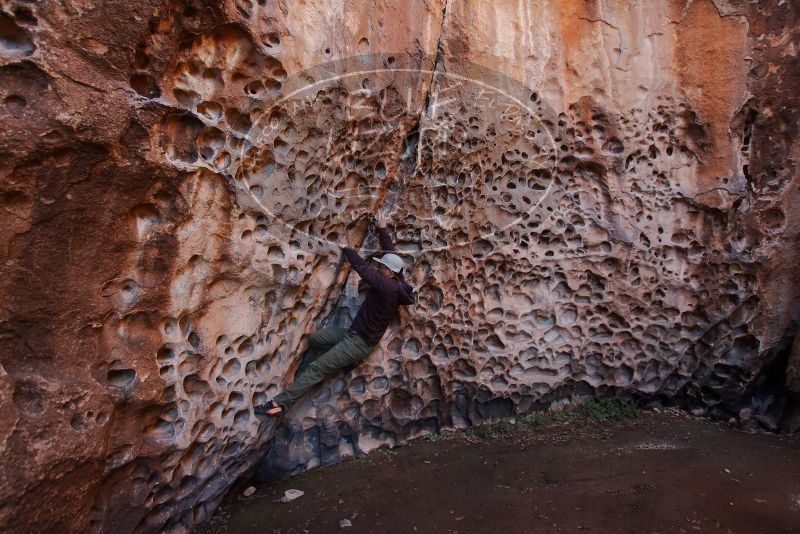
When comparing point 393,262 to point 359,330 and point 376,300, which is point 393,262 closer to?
point 376,300

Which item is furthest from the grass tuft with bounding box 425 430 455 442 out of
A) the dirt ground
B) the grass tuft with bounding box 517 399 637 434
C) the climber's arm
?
the climber's arm

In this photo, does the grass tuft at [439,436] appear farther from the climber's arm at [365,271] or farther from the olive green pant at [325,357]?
the climber's arm at [365,271]

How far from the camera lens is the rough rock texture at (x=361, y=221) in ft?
8.07

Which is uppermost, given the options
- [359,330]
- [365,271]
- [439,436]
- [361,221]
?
[361,221]

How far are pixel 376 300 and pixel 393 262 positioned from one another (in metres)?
0.30

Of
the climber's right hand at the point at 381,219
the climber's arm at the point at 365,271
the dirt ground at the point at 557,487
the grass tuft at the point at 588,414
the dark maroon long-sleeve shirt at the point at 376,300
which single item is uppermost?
the climber's right hand at the point at 381,219

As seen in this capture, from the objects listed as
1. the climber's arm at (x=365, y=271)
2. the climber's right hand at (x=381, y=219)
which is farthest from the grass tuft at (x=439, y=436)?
the climber's right hand at (x=381, y=219)

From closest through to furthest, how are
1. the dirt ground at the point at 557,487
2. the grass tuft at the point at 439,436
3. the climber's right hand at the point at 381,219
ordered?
the dirt ground at the point at 557,487, the climber's right hand at the point at 381,219, the grass tuft at the point at 439,436

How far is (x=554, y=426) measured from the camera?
14.5 ft

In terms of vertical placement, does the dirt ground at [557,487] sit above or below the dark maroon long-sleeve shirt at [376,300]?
below

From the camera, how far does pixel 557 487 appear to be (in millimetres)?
3596

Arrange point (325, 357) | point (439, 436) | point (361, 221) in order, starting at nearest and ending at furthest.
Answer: point (325, 357)
point (361, 221)
point (439, 436)

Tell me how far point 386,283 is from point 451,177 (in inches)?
39.6

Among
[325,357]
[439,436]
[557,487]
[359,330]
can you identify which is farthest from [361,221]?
[557,487]
